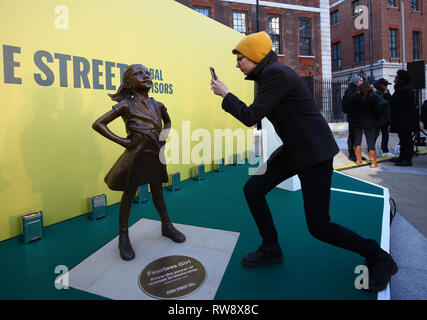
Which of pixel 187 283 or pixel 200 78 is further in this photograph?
pixel 200 78

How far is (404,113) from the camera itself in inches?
280

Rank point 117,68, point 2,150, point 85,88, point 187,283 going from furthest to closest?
1. point 117,68
2. point 85,88
3. point 2,150
4. point 187,283

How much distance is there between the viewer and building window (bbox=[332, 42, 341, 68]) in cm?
2800

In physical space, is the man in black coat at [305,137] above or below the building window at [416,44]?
below

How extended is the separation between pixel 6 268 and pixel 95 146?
1.85 meters

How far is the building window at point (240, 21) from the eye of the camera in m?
20.2

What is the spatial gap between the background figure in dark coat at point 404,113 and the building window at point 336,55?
23.4 metres

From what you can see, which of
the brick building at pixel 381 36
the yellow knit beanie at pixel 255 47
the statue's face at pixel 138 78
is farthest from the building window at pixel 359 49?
the statue's face at pixel 138 78

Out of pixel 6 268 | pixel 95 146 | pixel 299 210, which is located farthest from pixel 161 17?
pixel 6 268

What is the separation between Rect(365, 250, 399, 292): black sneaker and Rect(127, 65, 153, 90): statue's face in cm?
234

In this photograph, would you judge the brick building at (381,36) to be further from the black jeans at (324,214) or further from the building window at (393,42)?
the black jeans at (324,214)

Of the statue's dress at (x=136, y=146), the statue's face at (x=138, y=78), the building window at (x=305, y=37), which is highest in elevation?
the building window at (x=305, y=37)

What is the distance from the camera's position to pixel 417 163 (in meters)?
7.55
